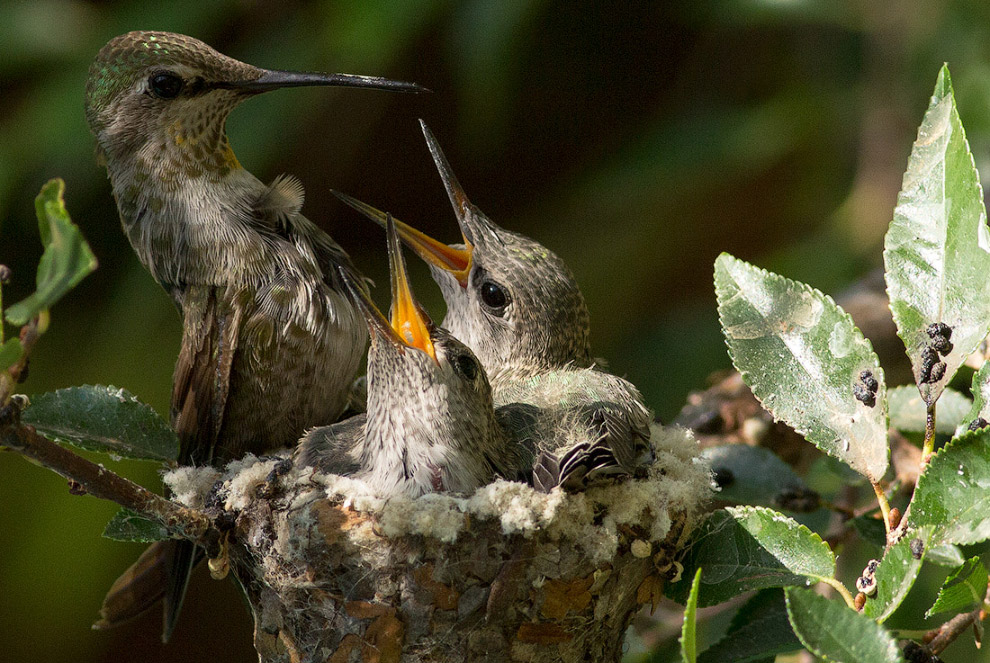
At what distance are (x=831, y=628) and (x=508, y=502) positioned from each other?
1.53 feet

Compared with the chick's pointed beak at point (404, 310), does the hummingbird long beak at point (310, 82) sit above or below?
above

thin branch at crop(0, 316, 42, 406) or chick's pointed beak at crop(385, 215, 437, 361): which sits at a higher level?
thin branch at crop(0, 316, 42, 406)

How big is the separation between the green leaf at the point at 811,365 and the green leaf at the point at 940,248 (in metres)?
0.07

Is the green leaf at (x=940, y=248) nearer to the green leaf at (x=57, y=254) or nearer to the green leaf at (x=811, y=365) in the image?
the green leaf at (x=811, y=365)

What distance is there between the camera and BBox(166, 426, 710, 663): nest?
1.32 metres

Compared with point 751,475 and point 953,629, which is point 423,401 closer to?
point 751,475

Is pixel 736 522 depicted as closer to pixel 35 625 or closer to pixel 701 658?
pixel 701 658

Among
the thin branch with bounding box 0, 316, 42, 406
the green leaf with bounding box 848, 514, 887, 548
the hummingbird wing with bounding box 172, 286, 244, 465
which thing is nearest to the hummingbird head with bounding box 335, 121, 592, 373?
the hummingbird wing with bounding box 172, 286, 244, 465

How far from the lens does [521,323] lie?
1810 mm

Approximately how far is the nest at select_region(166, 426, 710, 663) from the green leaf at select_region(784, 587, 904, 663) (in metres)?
0.39

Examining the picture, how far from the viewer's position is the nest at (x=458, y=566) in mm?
1323

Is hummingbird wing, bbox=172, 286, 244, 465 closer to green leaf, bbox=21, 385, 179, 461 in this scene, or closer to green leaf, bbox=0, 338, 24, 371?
green leaf, bbox=21, 385, 179, 461

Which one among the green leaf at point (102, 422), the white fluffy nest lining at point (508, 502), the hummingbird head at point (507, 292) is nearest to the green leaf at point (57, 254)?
the green leaf at point (102, 422)

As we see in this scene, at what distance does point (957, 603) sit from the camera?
1.15 m
